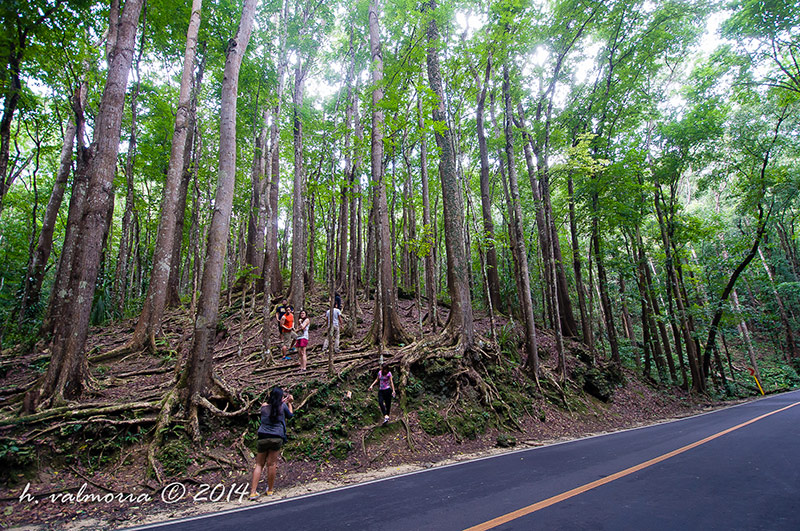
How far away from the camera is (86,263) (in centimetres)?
654

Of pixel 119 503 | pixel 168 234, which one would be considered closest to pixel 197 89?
pixel 168 234

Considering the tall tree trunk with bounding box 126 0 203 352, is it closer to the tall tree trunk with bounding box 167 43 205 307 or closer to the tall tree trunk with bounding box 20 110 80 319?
the tall tree trunk with bounding box 167 43 205 307

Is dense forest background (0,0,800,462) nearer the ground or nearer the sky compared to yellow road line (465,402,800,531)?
nearer the sky

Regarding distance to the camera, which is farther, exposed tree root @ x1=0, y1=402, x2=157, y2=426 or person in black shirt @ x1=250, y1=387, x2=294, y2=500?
exposed tree root @ x1=0, y1=402, x2=157, y2=426

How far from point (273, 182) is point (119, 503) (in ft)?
36.4

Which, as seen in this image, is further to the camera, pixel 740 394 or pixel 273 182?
pixel 740 394

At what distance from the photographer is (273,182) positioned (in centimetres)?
1348

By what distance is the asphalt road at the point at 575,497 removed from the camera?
3568 mm

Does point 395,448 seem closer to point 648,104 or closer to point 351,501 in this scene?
point 351,501

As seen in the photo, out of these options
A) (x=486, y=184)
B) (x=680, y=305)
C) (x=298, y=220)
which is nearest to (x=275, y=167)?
(x=298, y=220)

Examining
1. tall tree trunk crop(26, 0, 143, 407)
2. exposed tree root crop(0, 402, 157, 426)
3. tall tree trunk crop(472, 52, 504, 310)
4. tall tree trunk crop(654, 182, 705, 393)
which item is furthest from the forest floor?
tall tree trunk crop(654, 182, 705, 393)

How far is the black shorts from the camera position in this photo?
532cm

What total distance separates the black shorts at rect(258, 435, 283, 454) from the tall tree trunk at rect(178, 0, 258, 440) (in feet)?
5.93

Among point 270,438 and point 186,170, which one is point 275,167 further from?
point 270,438
